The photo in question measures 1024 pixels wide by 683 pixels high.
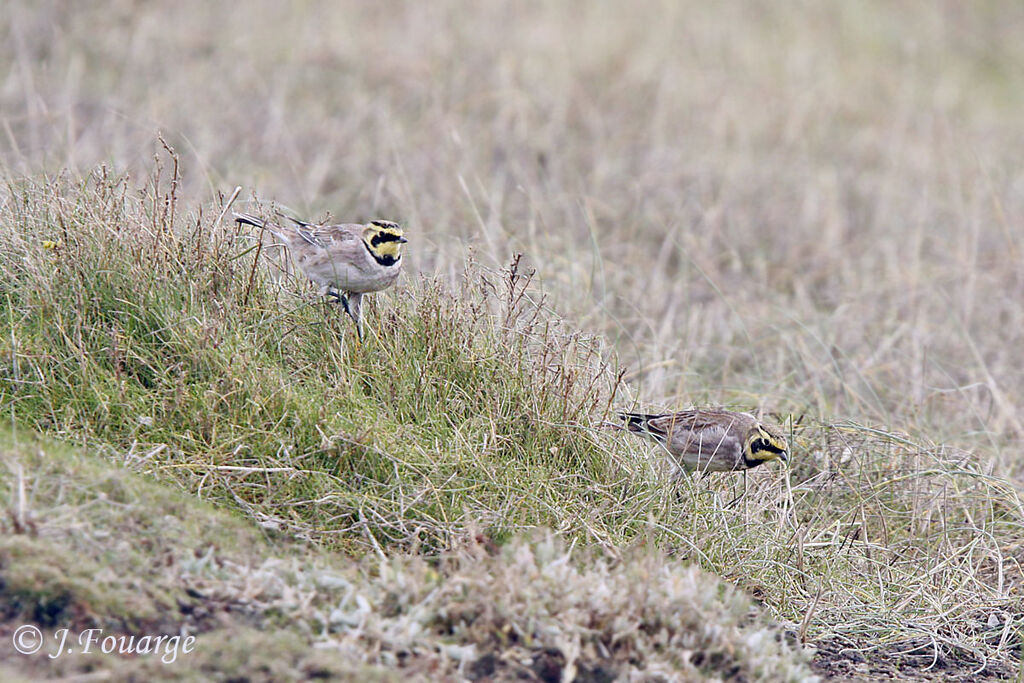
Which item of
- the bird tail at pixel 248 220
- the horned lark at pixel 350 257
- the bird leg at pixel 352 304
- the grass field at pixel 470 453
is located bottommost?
the grass field at pixel 470 453

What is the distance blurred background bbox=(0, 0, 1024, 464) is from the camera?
7449 millimetres

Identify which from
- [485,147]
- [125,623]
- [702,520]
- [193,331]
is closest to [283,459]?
[193,331]

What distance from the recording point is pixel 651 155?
36.6 feet

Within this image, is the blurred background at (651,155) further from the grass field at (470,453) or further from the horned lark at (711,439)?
the horned lark at (711,439)

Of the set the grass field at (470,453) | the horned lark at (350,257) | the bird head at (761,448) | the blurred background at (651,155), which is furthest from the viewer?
the blurred background at (651,155)

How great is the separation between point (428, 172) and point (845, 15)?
7975 mm

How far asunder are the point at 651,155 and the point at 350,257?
666 cm

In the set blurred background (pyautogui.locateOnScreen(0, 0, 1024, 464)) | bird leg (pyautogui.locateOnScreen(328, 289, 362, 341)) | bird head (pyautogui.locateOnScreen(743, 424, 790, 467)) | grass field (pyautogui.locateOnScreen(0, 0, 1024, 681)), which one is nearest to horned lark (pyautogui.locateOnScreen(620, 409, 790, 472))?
bird head (pyautogui.locateOnScreen(743, 424, 790, 467))

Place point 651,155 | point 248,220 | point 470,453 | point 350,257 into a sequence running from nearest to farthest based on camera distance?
1. point 470,453
2. point 350,257
3. point 248,220
4. point 651,155

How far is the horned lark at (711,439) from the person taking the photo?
5.04 meters

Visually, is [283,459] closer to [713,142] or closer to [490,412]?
[490,412]

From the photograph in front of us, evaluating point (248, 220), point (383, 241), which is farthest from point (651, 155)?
point (248, 220)

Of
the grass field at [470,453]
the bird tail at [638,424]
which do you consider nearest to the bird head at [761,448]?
the grass field at [470,453]

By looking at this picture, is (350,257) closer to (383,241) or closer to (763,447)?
(383,241)
